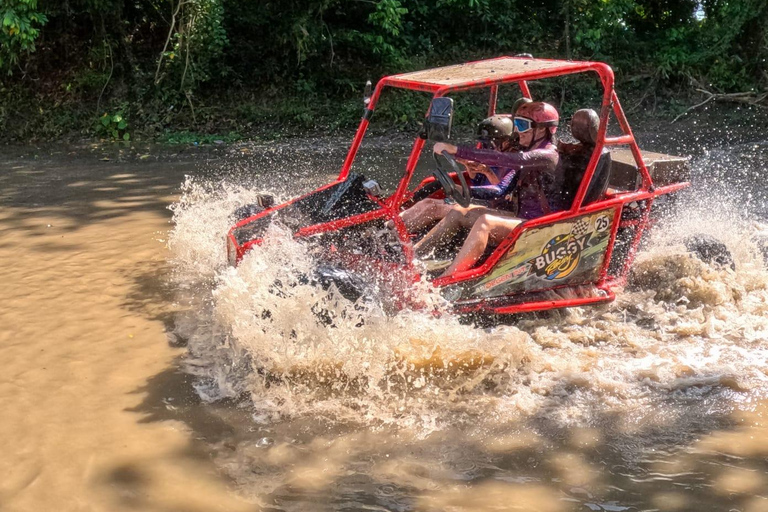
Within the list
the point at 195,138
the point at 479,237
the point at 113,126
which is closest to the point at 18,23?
the point at 113,126

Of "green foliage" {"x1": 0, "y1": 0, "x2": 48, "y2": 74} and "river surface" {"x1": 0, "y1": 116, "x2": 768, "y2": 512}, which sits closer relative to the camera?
"river surface" {"x1": 0, "y1": 116, "x2": 768, "y2": 512}

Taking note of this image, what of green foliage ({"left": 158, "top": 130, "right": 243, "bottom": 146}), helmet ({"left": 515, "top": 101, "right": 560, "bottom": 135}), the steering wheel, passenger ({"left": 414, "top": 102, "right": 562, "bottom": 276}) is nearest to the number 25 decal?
passenger ({"left": 414, "top": 102, "right": 562, "bottom": 276})

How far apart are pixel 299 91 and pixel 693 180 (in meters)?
6.41

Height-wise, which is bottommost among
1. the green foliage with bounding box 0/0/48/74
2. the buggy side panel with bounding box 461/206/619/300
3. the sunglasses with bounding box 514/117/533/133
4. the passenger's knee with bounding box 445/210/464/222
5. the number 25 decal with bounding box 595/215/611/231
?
the buggy side panel with bounding box 461/206/619/300

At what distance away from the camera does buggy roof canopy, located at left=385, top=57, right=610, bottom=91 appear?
14.1ft

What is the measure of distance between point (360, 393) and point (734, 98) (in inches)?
387

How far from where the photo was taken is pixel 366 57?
42.7 ft

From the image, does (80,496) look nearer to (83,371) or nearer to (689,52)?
(83,371)

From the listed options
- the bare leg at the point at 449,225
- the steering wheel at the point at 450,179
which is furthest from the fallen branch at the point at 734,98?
the steering wheel at the point at 450,179

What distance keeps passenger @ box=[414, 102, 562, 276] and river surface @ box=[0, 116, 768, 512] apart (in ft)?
1.73

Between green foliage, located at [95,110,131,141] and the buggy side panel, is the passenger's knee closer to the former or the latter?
the buggy side panel

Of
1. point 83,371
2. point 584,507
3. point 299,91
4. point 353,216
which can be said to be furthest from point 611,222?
point 299,91

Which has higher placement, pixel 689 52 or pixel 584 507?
pixel 689 52

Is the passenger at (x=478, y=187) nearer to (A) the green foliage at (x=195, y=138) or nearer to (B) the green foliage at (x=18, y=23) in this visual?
(A) the green foliage at (x=195, y=138)
